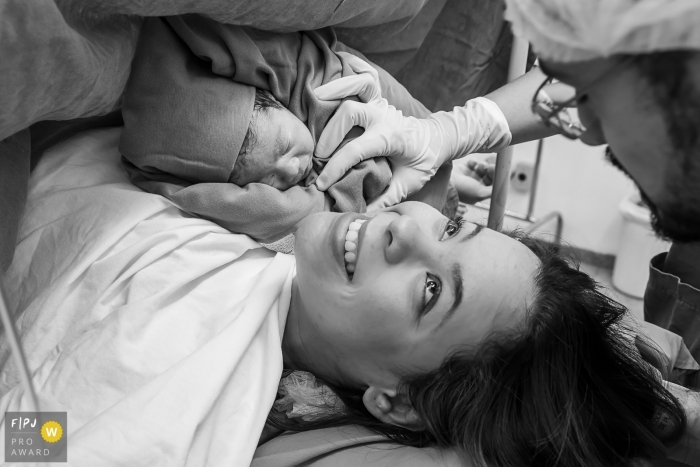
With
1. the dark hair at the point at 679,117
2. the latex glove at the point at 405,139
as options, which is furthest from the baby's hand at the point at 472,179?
the dark hair at the point at 679,117

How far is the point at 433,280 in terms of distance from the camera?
1035 mm

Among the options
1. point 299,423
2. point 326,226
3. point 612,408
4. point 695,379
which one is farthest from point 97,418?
point 695,379

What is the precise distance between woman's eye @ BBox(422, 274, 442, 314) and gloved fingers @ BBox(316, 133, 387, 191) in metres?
0.36

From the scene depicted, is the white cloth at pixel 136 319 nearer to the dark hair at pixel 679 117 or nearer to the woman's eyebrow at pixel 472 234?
the woman's eyebrow at pixel 472 234

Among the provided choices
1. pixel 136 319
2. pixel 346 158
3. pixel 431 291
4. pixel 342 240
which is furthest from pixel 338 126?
pixel 136 319

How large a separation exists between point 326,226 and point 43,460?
554 millimetres

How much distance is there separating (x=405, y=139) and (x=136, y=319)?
0.69 m

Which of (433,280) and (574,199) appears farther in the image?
→ (574,199)

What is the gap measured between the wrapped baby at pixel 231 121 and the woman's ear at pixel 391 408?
372 millimetres

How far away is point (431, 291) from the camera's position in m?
1.04

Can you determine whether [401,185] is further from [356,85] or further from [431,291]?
[431,291]

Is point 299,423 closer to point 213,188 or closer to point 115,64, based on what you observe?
point 213,188

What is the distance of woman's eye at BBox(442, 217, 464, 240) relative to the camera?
1088 mm

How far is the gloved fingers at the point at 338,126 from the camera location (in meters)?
1.29
